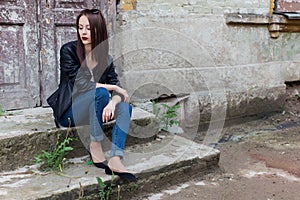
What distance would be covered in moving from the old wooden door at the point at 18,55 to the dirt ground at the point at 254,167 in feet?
5.44

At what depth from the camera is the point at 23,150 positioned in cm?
252

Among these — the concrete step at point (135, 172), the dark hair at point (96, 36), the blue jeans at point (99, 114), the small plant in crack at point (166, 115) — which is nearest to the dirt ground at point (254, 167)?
the concrete step at point (135, 172)

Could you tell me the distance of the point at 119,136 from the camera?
2486mm

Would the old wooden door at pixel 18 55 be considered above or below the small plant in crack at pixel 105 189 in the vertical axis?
above

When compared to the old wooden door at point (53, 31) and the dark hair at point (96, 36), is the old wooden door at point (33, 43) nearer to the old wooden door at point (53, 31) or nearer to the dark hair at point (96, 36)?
the old wooden door at point (53, 31)

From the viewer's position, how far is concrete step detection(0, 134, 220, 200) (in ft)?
7.25

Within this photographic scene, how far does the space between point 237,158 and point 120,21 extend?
68.9 inches

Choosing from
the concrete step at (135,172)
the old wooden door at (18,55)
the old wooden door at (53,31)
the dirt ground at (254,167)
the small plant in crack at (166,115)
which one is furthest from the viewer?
the small plant in crack at (166,115)

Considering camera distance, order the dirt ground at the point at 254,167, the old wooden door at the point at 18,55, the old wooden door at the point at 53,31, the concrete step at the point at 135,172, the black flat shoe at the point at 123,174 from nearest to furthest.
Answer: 1. the concrete step at the point at 135,172
2. the black flat shoe at the point at 123,174
3. the dirt ground at the point at 254,167
4. the old wooden door at the point at 18,55
5. the old wooden door at the point at 53,31

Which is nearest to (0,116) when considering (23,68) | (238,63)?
(23,68)

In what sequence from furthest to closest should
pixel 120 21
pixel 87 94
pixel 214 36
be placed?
pixel 214 36 < pixel 120 21 < pixel 87 94

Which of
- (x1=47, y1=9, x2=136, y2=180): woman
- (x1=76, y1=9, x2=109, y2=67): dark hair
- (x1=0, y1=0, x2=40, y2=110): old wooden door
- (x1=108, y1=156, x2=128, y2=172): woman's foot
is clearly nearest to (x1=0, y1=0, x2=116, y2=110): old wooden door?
(x1=0, y1=0, x2=40, y2=110): old wooden door

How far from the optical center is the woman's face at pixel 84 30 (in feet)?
8.18

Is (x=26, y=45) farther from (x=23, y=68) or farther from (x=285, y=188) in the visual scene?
(x=285, y=188)
